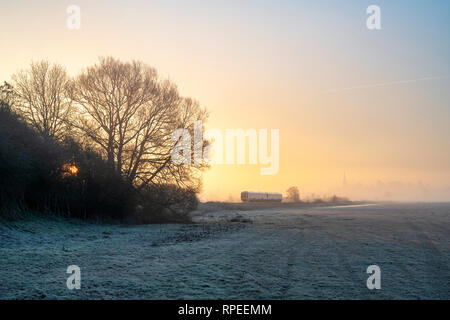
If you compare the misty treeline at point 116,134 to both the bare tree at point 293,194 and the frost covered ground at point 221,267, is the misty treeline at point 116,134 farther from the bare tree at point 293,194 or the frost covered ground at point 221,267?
the bare tree at point 293,194

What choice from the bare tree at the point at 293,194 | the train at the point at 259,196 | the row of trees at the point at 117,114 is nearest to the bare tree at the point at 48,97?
the row of trees at the point at 117,114

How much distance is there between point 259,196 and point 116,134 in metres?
55.4

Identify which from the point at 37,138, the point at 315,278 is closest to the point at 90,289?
the point at 315,278

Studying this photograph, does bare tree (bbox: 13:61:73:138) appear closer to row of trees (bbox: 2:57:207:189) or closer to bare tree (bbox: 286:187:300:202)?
row of trees (bbox: 2:57:207:189)

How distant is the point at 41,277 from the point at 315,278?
19.8 ft

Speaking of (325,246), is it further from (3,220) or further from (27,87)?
(27,87)

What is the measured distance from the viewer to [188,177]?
80.9 feet

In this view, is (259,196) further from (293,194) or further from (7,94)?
(7,94)

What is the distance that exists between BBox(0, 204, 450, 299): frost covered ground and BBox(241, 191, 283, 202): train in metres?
59.1

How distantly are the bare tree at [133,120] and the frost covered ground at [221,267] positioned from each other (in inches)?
406

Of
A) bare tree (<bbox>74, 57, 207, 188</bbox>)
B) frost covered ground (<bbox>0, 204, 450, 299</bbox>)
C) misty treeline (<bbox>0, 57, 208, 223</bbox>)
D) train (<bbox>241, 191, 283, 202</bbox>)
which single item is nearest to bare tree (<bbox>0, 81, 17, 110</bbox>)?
misty treeline (<bbox>0, 57, 208, 223</bbox>)

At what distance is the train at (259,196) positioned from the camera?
7319 centimetres

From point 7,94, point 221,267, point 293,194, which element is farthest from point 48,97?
point 293,194

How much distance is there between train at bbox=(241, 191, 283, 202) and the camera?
73188 millimetres
